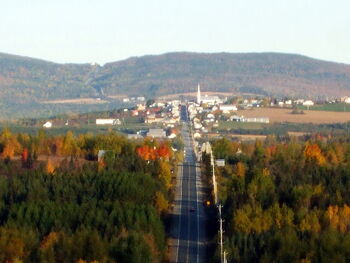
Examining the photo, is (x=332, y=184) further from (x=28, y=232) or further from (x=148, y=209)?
(x=28, y=232)

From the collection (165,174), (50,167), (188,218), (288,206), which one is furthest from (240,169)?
(288,206)

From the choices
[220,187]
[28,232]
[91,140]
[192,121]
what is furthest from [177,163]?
[192,121]

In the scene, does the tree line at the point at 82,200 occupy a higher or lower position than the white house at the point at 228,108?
higher

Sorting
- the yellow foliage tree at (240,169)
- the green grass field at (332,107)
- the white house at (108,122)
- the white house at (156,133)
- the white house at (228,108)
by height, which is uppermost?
the yellow foliage tree at (240,169)

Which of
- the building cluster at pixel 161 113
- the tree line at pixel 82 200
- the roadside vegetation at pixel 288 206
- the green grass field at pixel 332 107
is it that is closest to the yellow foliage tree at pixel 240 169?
the roadside vegetation at pixel 288 206

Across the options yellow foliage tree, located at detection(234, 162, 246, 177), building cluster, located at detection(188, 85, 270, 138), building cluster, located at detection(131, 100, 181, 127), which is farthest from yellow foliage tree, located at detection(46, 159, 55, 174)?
building cluster, located at detection(131, 100, 181, 127)

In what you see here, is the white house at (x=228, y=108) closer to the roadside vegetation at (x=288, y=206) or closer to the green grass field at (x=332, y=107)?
the green grass field at (x=332, y=107)

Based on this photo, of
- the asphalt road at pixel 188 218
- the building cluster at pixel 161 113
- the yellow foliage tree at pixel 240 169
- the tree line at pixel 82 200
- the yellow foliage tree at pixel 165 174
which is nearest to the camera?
the tree line at pixel 82 200

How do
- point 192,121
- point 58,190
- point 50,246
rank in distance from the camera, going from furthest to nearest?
point 192,121 < point 58,190 < point 50,246
